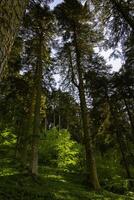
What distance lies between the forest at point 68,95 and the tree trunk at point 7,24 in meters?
8.94

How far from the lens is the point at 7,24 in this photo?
2.03 meters

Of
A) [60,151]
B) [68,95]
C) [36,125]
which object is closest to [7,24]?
[36,125]

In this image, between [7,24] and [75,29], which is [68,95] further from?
[7,24]

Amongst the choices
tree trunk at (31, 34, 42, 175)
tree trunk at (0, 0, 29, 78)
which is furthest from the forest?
tree trunk at (0, 0, 29, 78)

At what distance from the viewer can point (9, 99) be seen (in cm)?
2330

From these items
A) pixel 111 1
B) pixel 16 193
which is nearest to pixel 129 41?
pixel 111 1

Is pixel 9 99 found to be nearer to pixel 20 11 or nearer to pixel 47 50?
pixel 47 50

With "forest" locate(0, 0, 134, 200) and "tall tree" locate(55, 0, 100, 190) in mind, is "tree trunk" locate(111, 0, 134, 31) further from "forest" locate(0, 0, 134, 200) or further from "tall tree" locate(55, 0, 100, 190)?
"tall tree" locate(55, 0, 100, 190)

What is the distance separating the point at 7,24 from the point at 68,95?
19.7 m

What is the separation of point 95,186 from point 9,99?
10.3 m

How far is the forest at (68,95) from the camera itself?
1270 centimetres

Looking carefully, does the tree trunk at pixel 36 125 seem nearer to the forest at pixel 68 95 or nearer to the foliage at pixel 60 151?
the forest at pixel 68 95

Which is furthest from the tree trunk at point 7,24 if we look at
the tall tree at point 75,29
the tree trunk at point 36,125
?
the tall tree at point 75,29

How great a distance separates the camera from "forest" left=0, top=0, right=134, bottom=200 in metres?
12.7
